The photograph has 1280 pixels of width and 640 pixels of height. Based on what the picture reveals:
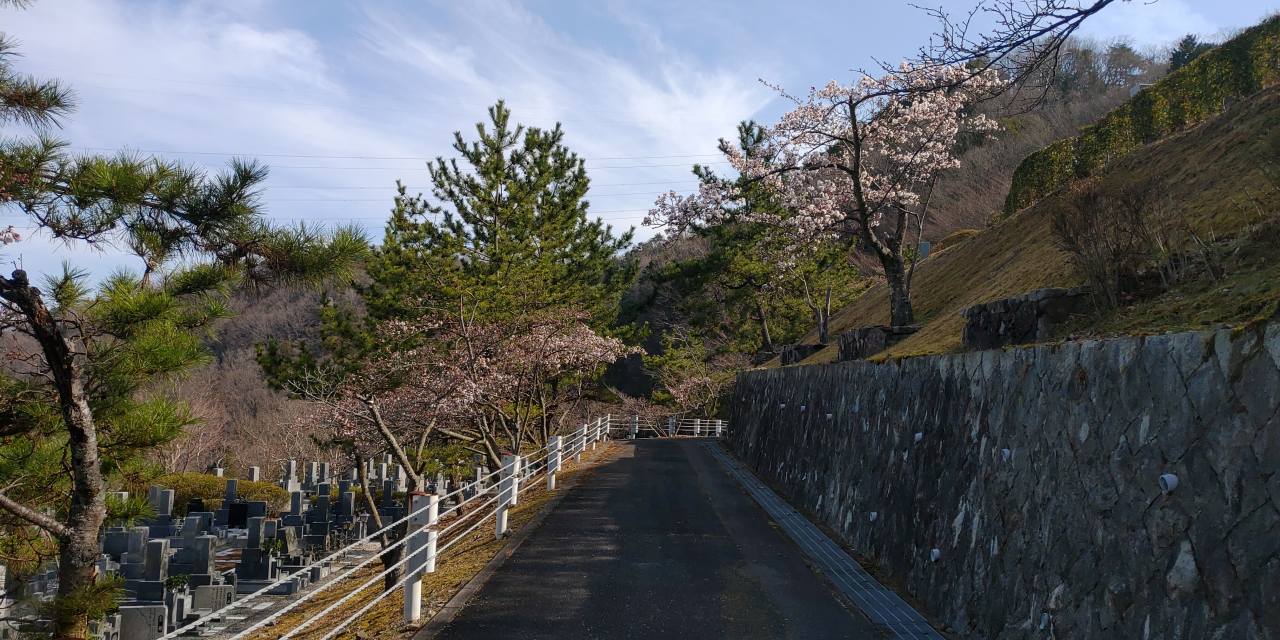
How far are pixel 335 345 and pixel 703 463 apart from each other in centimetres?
1100

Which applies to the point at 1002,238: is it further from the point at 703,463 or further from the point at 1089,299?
the point at 1089,299

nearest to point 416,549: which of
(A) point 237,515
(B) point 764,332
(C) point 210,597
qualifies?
(C) point 210,597

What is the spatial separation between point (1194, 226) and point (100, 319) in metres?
12.0

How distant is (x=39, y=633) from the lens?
5578mm

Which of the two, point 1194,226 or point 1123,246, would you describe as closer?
point 1123,246

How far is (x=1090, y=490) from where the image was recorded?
5746 mm

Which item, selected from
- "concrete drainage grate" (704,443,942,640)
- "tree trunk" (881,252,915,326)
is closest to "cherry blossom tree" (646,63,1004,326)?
"tree trunk" (881,252,915,326)

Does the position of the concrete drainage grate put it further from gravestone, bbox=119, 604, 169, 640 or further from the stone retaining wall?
gravestone, bbox=119, 604, 169, 640

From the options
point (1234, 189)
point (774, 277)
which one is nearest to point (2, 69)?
point (1234, 189)

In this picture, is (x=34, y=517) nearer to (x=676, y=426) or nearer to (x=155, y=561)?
(x=155, y=561)

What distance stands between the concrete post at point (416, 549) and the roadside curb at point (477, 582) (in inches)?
8.3

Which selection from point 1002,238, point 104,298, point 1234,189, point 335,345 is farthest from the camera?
point 335,345

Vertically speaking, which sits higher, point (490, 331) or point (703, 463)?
point (490, 331)

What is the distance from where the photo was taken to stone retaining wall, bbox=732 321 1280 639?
4.31m
